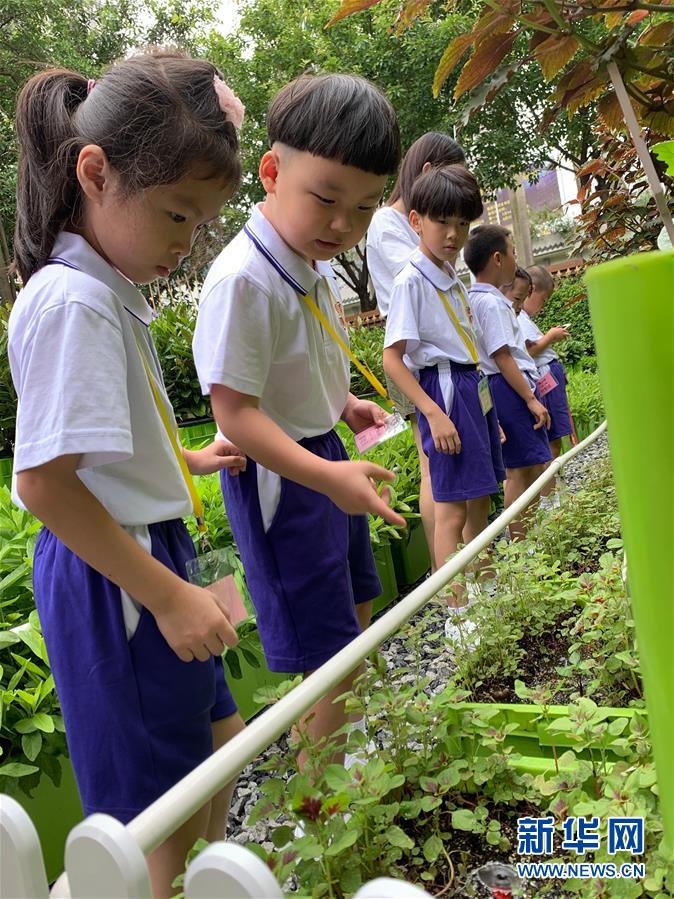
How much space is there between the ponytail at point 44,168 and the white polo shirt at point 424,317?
1.70 metres

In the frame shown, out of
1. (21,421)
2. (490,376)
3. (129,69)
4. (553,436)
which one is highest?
(129,69)

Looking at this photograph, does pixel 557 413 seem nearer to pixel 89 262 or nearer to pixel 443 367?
pixel 443 367

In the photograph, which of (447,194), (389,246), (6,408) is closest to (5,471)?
(6,408)

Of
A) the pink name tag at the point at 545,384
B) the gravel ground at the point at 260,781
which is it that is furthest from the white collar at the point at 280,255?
the pink name tag at the point at 545,384

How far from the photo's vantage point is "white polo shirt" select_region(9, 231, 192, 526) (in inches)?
41.1

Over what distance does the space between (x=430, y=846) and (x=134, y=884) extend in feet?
2.18

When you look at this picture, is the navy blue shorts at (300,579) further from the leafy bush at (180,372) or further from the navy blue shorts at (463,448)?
the leafy bush at (180,372)

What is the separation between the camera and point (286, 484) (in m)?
1.60

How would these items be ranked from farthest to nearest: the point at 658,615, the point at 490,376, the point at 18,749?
the point at 490,376
the point at 18,749
the point at 658,615

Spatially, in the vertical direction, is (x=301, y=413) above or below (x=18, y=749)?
above

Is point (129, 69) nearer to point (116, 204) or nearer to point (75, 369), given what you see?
point (116, 204)

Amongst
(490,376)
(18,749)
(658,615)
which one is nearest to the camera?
(658,615)

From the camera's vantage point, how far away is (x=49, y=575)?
121 cm

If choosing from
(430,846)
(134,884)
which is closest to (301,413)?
(430,846)
